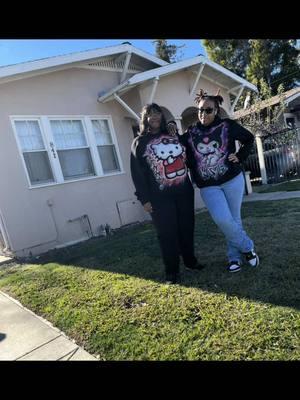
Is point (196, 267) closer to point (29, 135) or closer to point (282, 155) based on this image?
point (29, 135)

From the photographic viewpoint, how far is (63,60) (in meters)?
7.43

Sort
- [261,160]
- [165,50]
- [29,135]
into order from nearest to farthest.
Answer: [29,135]
[261,160]
[165,50]

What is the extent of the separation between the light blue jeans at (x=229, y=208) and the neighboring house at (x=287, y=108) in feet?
48.6

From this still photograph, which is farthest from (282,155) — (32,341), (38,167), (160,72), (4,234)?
(32,341)

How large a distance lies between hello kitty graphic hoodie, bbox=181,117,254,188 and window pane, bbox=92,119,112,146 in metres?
4.97

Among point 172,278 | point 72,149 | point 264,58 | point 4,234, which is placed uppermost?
point 264,58

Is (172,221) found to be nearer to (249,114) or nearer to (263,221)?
(263,221)

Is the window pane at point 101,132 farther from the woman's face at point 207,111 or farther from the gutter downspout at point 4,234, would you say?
the woman's face at point 207,111

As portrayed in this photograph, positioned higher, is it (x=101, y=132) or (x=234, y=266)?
(x=101, y=132)

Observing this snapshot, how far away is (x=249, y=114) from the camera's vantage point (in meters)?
18.0

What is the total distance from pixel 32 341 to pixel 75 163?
5.26 metres

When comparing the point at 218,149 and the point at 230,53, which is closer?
the point at 218,149
